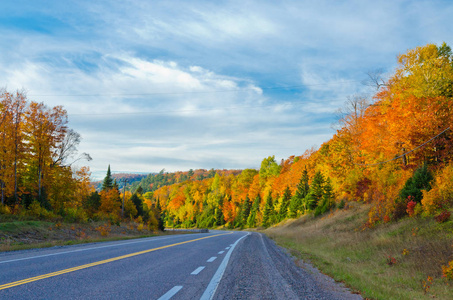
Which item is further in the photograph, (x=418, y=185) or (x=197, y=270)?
(x=418, y=185)

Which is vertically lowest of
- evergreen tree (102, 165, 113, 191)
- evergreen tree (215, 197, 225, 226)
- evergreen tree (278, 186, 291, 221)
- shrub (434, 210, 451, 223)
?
evergreen tree (215, 197, 225, 226)

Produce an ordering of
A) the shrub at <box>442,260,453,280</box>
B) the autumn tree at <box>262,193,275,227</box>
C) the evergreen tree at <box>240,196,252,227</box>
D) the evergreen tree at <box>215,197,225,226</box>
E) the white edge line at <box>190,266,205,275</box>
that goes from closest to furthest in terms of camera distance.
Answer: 1. the white edge line at <box>190,266,205,275</box>
2. the shrub at <box>442,260,453,280</box>
3. the autumn tree at <box>262,193,275,227</box>
4. the evergreen tree at <box>240,196,252,227</box>
5. the evergreen tree at <box>215,197,225,226</box>

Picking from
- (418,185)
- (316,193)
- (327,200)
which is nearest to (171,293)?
(418,185)

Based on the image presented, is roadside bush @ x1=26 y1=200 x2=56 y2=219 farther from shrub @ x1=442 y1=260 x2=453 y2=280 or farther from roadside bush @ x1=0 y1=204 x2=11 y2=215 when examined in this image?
shrub @ x1=442 y1=260 x2=453 y2=280

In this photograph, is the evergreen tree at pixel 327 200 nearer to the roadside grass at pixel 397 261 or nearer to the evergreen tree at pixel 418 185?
the roadside grass at pixel 397 261

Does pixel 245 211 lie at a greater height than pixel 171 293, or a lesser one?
lesser

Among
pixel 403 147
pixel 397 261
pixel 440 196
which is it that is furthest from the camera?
pixel 403 147

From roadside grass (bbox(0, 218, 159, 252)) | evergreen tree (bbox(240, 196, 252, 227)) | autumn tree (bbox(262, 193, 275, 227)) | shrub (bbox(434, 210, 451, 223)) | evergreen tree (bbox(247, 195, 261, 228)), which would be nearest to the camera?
shrub (bbox(434, 210, 451, 223))

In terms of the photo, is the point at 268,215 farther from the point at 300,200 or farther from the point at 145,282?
the point at 145,282

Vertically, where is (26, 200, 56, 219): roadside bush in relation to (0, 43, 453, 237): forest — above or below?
below

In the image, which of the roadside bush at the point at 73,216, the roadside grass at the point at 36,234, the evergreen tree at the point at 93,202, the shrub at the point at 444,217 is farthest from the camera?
the evergreen tree at the point at 93,202

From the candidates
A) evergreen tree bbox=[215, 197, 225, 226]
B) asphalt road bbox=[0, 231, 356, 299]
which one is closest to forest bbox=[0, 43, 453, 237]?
asphalt road bbox=[0, 231, 356, 299]

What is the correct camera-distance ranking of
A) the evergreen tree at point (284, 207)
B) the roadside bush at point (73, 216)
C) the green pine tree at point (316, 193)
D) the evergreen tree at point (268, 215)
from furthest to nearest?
the evergreen tree at point (268, 215)
the evergreen tree at point (284, 207)
the green pine tree at point (316, 193)
the roadside bush at point (73, 216)

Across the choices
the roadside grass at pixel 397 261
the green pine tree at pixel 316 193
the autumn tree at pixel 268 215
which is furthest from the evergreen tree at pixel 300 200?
the roadside grass at pixel 397 261
